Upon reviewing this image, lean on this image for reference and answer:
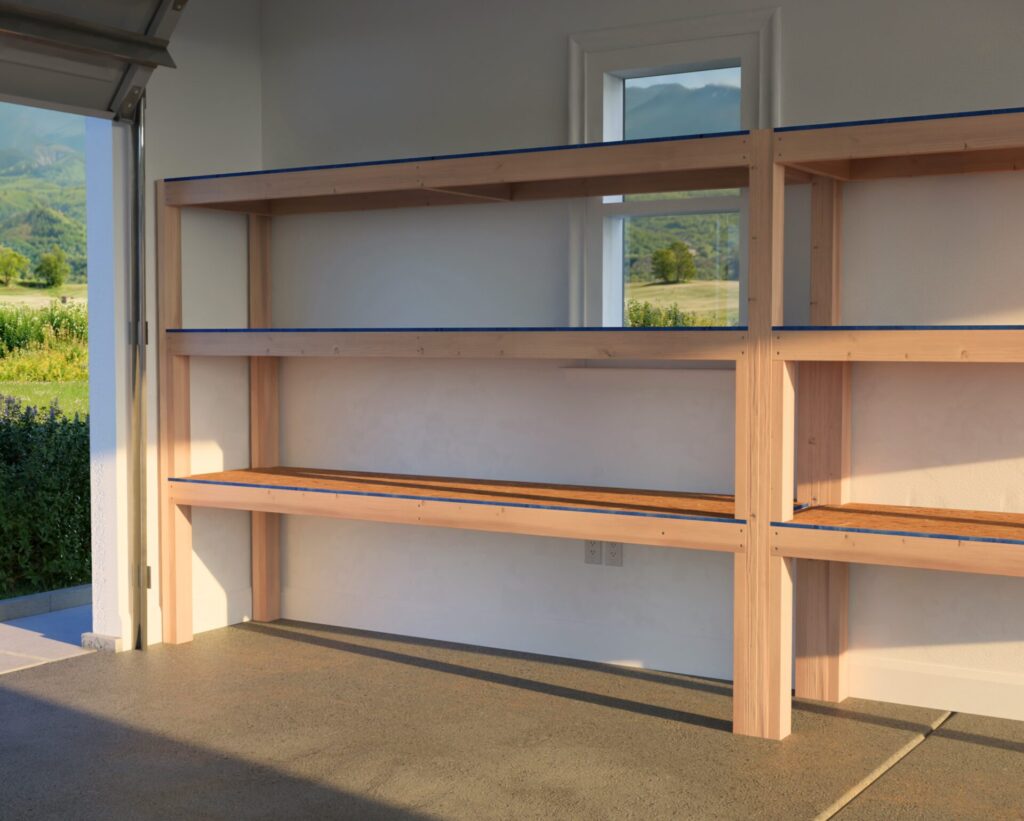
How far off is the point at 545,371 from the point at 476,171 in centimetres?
95

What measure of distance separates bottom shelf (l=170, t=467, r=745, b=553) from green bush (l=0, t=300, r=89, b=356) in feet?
7.00

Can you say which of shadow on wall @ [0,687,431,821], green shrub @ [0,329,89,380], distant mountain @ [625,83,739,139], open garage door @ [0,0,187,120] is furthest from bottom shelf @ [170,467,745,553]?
green shrub @ [0,329,89,380]

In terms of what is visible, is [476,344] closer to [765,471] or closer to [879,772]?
[765,471]

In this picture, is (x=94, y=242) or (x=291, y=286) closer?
(x=94, y=242)

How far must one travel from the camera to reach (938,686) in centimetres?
436

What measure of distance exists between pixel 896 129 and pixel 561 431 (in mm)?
1827

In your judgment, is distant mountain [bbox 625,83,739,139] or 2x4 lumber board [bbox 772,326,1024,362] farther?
distant mountain [bbox 625,83,739,139]

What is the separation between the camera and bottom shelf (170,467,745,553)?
13.5 ft

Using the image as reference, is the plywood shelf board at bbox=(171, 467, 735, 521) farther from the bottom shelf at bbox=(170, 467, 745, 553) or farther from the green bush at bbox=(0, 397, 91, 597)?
the green bush at bbox=(0, 397, 91, 597)

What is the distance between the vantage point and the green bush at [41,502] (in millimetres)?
6137

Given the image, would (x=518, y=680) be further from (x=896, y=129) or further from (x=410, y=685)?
(x=896, y=129)

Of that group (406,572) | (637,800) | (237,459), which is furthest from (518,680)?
(237,459)

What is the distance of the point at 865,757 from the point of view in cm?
384

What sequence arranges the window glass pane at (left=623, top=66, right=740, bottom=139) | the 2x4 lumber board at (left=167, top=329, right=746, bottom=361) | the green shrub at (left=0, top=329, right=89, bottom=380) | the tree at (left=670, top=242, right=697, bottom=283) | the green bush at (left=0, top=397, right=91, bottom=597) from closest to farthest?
the 2x4 lumber board at (left=167, top=329, right=746, bottom=361) < the window glass pane at (left=623, top=66, right=740, bottom=139) < the tree at (left=670, top=242, right=697, bottom=283) < the green bush at (left=0, top=397, right=91, bottom=597) < the green shrub at (left=0, top=329, right=89, bottom=380)
